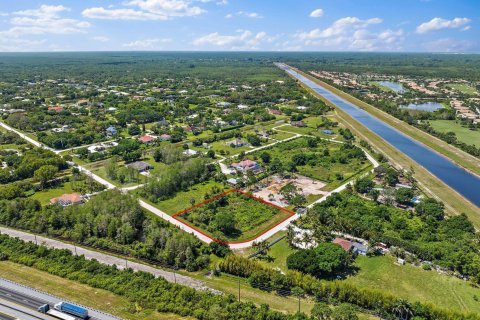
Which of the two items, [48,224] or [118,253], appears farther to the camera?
[48,224]

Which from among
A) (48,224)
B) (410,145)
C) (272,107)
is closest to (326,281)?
(48,224)

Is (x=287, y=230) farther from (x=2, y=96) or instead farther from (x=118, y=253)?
(x=2, y=96)

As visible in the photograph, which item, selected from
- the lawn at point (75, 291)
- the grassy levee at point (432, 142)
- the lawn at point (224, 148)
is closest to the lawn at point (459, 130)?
the grassy levee at point (432, 142)

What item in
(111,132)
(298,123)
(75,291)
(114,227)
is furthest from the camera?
(298,123)

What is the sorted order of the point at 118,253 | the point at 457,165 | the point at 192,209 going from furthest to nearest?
the point at 457,165
the point at 192,209
the point at 118,253

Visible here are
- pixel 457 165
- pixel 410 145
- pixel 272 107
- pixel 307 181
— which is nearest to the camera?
pixel 307 181

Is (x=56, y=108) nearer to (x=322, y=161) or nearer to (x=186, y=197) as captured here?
(x=186, y=197)

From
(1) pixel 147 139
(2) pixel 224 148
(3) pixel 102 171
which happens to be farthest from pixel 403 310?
(1) pixel 147 139
